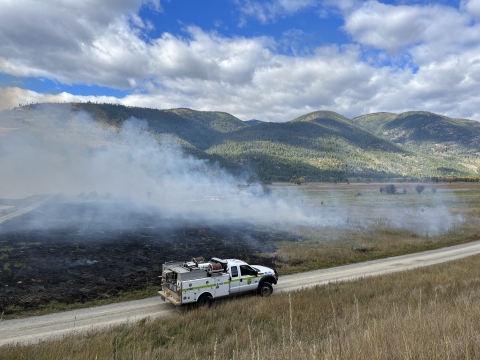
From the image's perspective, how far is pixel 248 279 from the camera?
17750mm

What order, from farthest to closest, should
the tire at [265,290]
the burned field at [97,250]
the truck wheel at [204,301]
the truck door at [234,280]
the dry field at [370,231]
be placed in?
the dry field at [370,231], the burned field at [97,250], the tire at [265,290], the truck door at [234,280], the truck wheel at [204,301]

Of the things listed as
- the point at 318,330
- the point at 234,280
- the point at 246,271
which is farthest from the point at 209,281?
the point at 318,330

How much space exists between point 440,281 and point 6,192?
370 ft

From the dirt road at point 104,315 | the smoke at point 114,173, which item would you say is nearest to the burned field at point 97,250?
the dirt road at point 104,315

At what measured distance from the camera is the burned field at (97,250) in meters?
20.1

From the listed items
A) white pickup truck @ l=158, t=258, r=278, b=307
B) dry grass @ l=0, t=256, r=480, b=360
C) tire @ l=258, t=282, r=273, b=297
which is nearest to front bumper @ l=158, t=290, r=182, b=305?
white pickup truck @ l=158, t=258, r=278, b=307

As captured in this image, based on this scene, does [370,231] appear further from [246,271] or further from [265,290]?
[246,271]

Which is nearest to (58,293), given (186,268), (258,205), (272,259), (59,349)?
(186,268)

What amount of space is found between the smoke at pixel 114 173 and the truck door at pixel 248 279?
1816 inches

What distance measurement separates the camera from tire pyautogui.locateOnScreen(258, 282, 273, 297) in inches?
714

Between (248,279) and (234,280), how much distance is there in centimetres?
98

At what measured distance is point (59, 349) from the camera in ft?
30.7

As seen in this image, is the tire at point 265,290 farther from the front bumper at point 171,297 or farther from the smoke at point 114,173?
the smoke at point 114,173

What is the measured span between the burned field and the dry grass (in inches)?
362
